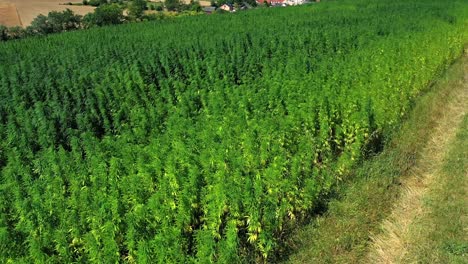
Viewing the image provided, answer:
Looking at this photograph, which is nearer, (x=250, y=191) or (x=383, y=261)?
(x=250, y=191)

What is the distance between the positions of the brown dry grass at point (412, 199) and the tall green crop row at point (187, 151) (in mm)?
1050

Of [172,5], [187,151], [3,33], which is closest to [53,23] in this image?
[3,33]

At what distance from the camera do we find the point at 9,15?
50.7 m

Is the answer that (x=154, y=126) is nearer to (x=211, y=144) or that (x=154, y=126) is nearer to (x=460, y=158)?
(x=211, y=144)

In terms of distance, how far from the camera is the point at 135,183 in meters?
5.49

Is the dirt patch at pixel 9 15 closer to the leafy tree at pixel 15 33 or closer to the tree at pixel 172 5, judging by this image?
the leafy tree at pixel 15 33

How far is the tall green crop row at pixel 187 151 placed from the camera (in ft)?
16.1

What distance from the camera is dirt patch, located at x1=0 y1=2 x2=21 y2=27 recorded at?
4559cm

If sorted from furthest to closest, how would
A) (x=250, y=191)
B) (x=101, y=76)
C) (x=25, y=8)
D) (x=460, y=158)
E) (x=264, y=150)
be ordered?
(x=25, y=8) < (x=101, y=76) < (x=460, y=158) < (x=264, y=150) < (x=250, y=191)

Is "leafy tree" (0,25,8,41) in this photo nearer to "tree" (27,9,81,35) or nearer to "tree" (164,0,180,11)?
"tree" (27,9,81,35)

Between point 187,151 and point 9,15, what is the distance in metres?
54.4

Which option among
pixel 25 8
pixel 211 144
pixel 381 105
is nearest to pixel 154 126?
pixel 211 144

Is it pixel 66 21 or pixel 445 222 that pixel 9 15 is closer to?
pixel 66 21

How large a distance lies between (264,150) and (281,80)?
411 centimetres
